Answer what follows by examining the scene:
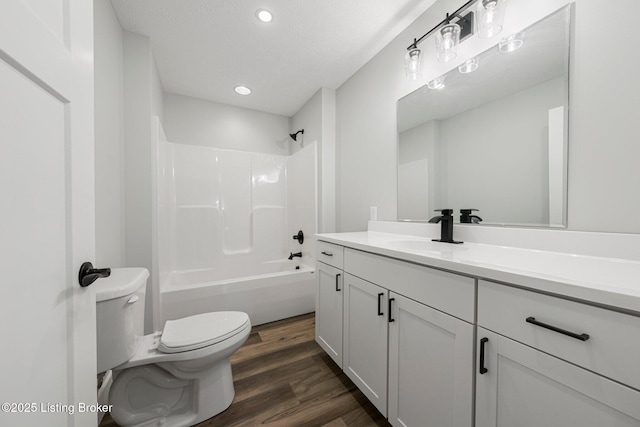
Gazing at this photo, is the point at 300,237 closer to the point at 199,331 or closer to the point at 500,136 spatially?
the point at 199,331

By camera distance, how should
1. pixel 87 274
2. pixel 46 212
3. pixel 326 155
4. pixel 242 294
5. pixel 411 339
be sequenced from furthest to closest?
1. pixel 326 155
2. pixel 242 294
3. pixel 411 339
4. pixel 87 274
5. pixel 46 212

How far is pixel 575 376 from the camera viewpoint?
1.71ft

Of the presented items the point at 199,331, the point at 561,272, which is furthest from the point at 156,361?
the point at 561,272

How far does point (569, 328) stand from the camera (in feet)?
1.72

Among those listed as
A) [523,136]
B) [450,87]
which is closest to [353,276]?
[523,136]

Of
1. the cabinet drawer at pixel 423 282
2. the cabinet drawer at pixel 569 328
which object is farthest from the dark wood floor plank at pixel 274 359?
the cabinet drawer at pixel 569 328

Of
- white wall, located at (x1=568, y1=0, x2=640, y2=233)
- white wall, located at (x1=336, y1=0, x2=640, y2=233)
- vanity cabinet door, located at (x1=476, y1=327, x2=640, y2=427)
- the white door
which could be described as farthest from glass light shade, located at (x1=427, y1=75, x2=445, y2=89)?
the white door

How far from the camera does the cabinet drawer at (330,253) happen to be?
1409mm

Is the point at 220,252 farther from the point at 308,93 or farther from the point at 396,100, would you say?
the point at 396,100

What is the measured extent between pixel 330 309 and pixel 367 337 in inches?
14.9

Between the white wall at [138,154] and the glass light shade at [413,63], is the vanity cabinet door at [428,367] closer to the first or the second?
the glass light shade at [413,63]

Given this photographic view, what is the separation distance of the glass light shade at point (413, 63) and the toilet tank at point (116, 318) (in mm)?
1974

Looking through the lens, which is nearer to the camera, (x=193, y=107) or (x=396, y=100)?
(x=396, y=100)

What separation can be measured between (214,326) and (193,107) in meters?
2.46
